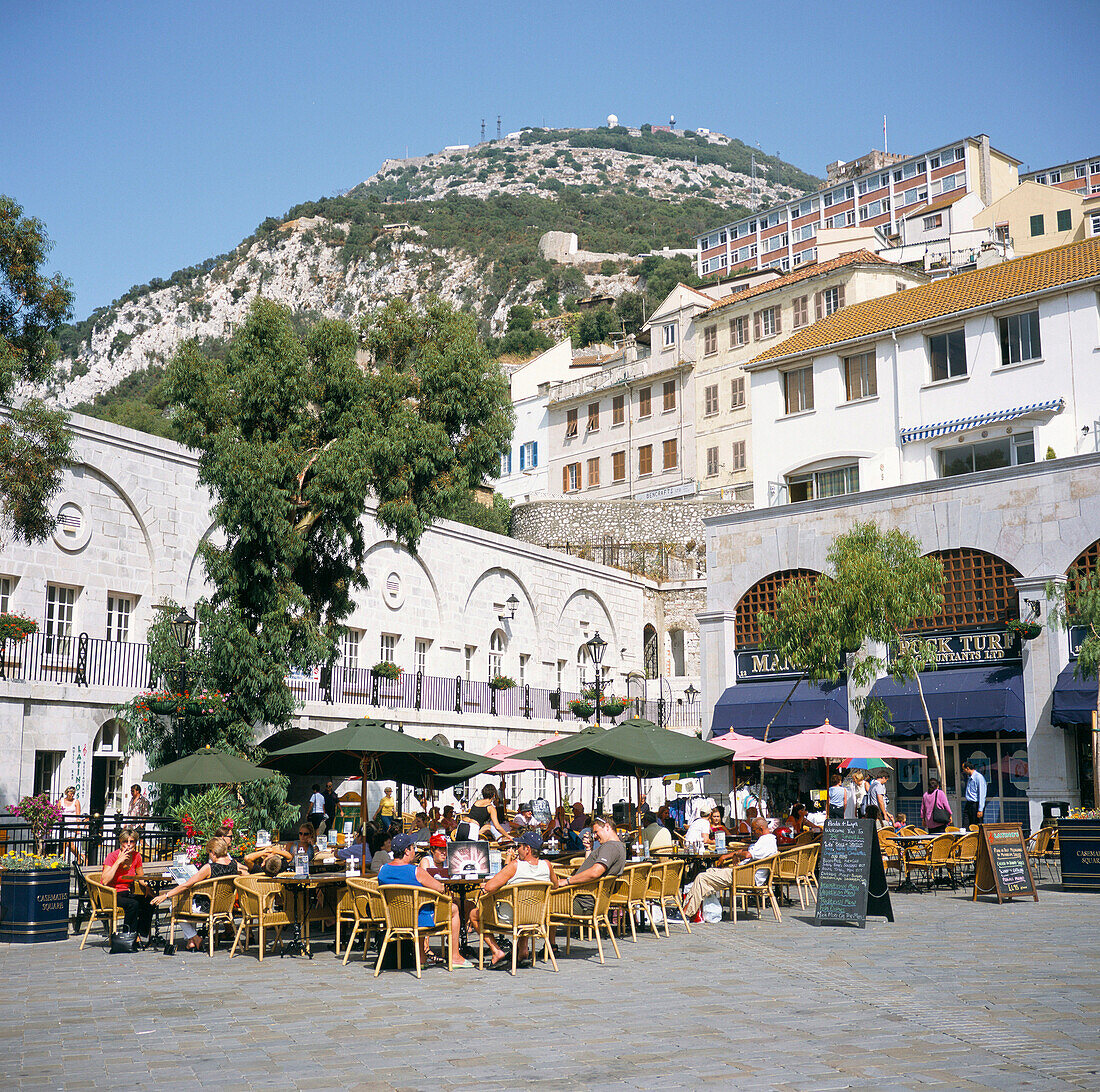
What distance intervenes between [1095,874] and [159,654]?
1527 cm

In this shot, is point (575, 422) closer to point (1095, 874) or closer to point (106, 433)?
point (106, 433)

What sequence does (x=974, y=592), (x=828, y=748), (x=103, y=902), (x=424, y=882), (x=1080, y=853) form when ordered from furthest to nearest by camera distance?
(x=974, y=592)
(x=828, y=748)
(x=1080, y=853)
(x=103, y=902)
(x=424, y=882)

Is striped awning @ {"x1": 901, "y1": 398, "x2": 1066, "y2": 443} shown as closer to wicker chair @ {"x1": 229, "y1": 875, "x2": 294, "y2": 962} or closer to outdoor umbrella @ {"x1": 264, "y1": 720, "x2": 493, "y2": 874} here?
outdoor umbrella @ {"x1": 264, "y1": 720, "x2": 493, "y2": 874}

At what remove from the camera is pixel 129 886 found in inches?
472

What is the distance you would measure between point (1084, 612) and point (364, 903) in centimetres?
1403

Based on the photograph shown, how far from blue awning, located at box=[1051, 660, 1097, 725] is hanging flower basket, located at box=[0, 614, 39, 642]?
60.3ft

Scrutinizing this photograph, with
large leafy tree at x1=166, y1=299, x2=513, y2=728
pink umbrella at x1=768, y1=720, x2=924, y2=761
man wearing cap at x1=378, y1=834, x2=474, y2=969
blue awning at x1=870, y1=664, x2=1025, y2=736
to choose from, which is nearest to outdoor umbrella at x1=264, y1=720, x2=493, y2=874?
man wearing cap at x1=378, y1=834, x2=474, y2=969

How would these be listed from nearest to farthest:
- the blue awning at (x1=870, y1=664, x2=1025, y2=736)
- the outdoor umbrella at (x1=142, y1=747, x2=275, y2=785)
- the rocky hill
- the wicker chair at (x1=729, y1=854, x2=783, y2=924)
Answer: the wicker chair at (x1=729, y1=854, x2=783, y2=924) < the outdoor umbrella at (x1=142, y1=747, x2=275, y2=785) < the blue awning at (x1=870, y1=664, x2=1025, y2=736) < the rocky hill

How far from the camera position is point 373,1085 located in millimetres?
6062

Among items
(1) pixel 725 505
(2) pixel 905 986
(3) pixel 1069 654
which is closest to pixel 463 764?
(2) pixel 905 986

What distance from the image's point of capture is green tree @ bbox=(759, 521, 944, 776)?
859 inches

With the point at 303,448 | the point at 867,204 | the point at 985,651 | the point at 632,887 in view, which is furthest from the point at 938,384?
the point at 867,204

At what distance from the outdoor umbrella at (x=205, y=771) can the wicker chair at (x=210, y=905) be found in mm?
3674

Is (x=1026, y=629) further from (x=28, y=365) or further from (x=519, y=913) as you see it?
(x=28, y=365)
